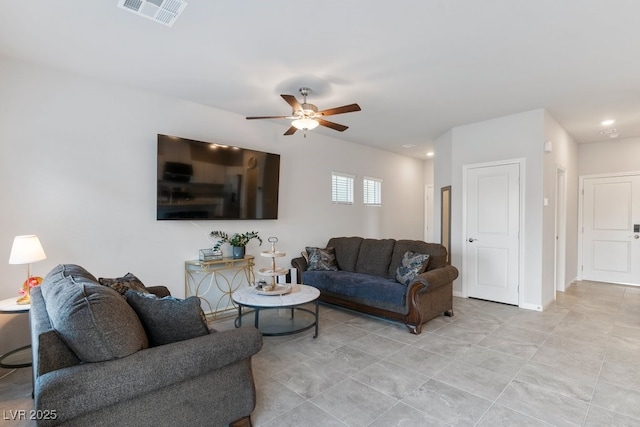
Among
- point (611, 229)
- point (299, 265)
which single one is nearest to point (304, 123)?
point (299, 265)

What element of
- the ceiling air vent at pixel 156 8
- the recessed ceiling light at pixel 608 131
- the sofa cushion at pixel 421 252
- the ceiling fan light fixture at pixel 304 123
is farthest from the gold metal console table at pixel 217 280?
the recessed ceiling light at pixel 608 131

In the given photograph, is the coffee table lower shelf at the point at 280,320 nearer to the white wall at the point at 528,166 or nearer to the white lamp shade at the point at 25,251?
the white lamp shade at the point at 25,251

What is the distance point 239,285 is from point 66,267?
235cm

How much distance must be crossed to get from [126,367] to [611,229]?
25.5 ft

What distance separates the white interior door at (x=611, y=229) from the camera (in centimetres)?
571

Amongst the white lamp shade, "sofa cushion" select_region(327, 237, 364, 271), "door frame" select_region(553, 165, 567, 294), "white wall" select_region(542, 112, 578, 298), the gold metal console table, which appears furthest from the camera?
"door frame" select_region(553, 165, 567, 294)

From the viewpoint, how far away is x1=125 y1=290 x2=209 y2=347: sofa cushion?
5.82ft

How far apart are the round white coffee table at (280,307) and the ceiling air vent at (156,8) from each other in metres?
2.43

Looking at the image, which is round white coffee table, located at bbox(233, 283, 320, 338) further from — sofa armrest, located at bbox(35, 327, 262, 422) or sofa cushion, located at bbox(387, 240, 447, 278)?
sofa cushion, located at bbox(387, 240, 447, 278)

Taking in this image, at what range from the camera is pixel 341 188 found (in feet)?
19.6

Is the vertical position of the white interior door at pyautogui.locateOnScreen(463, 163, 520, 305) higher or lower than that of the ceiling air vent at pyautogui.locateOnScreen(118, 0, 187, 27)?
lower

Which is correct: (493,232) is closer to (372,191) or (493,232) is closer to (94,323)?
(372,191)

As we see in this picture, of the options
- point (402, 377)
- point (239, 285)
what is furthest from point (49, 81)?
point (402, 377)

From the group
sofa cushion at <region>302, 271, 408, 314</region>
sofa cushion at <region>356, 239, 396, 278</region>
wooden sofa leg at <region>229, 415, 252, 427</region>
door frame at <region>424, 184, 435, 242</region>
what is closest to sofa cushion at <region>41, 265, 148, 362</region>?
wooden sofa leg at <region>229, 415, 252, 427</region>
